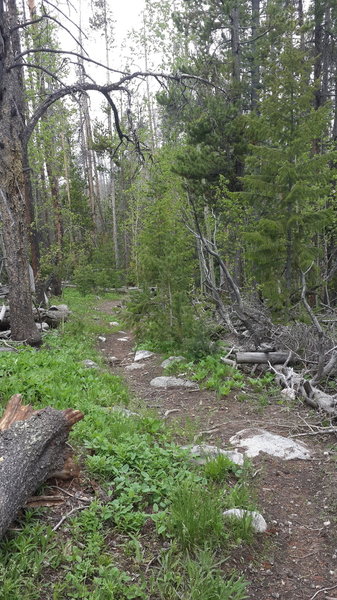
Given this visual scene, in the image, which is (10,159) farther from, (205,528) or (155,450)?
(205,528)

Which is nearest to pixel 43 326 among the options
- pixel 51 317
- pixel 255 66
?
pixel 51 317

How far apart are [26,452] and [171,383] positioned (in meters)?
4.30

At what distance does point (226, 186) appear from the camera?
13.5 meters

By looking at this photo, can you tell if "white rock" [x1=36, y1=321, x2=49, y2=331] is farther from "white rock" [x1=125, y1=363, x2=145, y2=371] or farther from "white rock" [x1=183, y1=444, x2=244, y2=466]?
"white rock" [x1=183, y1=444, x2=244, y2=466]

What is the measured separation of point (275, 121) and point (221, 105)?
11.3 ft

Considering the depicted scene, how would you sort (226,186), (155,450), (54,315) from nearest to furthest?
(155,450), (54,315), (226,186)

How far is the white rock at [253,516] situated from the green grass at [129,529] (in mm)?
85

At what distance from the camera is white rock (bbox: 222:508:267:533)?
3249mm

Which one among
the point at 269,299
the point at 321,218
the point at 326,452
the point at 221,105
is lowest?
the point at 326,452

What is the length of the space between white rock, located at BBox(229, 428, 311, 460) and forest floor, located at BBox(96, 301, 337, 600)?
9 cm

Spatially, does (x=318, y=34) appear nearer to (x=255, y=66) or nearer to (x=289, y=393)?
(x=255, y=66)

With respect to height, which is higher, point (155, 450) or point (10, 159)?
point (10, 159)

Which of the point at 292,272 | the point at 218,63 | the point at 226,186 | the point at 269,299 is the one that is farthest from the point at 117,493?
the point at 218,63

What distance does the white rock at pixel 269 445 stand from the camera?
15.1 feet
